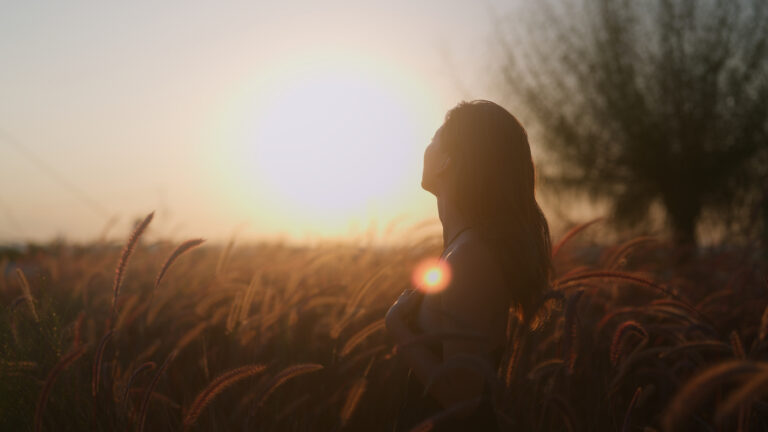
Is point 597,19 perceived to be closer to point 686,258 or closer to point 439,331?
point 686,258

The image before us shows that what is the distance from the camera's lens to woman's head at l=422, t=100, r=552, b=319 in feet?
5.45

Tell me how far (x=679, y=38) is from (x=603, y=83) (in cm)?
123

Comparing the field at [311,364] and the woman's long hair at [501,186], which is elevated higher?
the woman's long hair at [501,186]

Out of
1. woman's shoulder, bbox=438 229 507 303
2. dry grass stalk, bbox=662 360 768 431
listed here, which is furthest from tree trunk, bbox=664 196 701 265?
dry grass stalk, bbox=662 360 768 431

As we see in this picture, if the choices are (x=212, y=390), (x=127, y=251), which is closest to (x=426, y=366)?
(x=212, y=390)

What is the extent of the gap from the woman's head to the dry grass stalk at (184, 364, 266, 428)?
767 millimetres

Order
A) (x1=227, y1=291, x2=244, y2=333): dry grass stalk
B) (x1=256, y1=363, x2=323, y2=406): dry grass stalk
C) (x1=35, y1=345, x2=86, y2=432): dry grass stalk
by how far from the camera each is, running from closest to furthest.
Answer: (x1=35, y1=345, x2=86, y2=432): dry grass stalk → (x1=256, y1=363, x2=323, y2=406): dry grass stalk → (x1=227, y1=291, x2=244, y2=333): dry grass stalk

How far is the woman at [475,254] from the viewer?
5.02 feet

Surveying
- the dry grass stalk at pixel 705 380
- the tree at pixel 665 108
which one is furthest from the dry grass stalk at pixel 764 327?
the tree at pixel 665 108

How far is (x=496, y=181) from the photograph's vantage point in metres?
1.72

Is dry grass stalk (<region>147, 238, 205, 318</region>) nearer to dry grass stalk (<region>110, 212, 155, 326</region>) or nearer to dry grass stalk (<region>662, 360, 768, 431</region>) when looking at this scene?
dry grass stalk (<region>110, 212, 155, 326</region>)

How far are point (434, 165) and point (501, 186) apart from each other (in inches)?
9.0

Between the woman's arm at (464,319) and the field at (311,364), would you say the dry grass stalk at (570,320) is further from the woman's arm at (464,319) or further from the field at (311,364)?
the woman's arm at (464,319)

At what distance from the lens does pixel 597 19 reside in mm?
9062
